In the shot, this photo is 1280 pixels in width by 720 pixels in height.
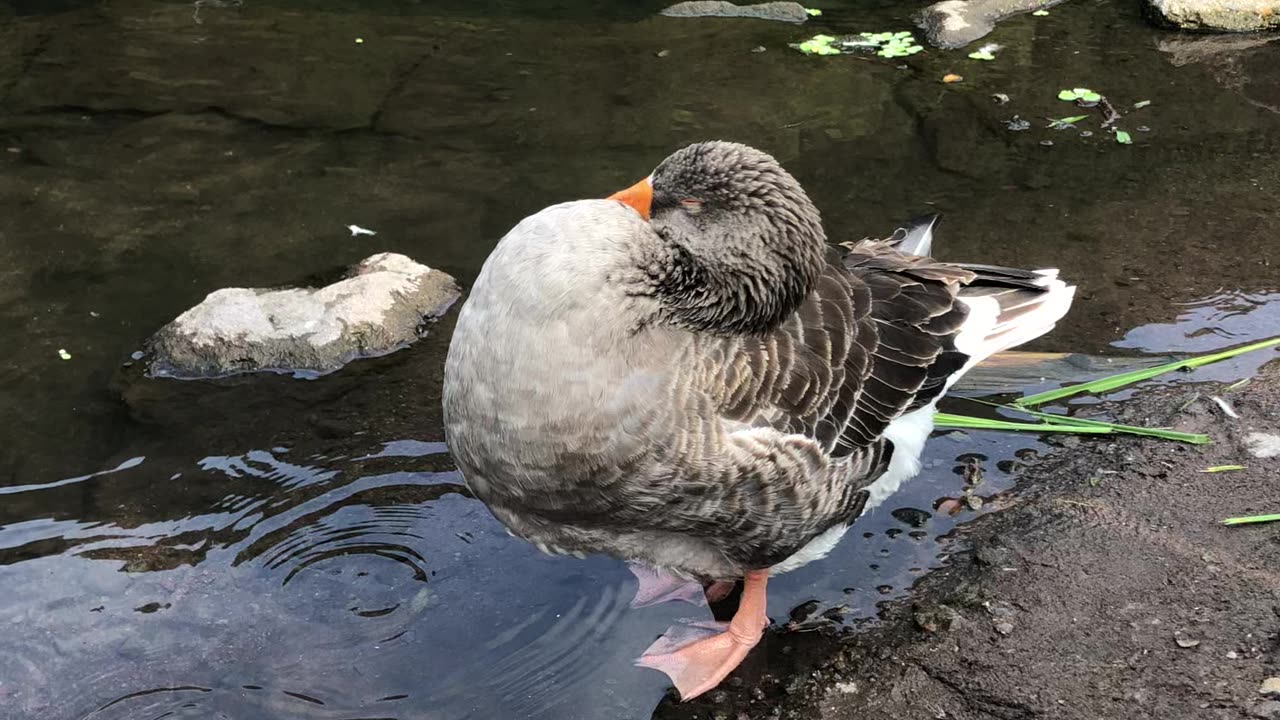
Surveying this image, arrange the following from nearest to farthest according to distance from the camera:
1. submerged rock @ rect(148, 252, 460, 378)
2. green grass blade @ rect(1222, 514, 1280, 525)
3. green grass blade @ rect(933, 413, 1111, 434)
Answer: green grass blade @ rect(1222, 514, 1280, 525) < green grass blade @ rect(933, 413, 1111, 434) < submerged rock @ rect(148, 252, 460, 378)

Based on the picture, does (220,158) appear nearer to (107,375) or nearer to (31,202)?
(31,202)

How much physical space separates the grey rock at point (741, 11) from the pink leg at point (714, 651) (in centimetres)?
602

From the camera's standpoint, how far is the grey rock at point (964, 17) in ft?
27.4

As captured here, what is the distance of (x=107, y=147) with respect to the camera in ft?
22.5

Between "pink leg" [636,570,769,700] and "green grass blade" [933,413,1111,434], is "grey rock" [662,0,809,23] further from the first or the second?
"pink leg" [636,570,769,700]

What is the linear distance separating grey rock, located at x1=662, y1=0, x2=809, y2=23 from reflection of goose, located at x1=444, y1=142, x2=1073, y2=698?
535 cm

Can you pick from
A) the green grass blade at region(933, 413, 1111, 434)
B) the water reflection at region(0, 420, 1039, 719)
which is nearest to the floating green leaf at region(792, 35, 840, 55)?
the green grass blade at region(933, 413, 1111, 434)

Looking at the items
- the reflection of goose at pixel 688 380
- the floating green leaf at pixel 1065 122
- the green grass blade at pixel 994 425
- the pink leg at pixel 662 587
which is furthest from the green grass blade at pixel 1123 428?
the floating green leaf at pixel 1065 122

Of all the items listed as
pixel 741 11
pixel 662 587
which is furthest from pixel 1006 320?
pixel 741 11

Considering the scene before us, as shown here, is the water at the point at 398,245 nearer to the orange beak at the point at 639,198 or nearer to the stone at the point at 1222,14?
the stone at the point at 1222,14

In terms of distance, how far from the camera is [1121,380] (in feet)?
15.7

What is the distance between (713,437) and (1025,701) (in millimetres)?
1259

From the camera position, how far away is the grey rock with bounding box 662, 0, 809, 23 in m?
8.91

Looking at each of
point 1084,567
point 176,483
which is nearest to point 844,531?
point 1084,567
